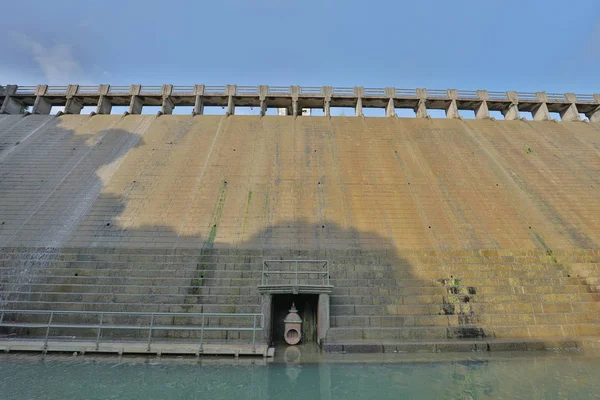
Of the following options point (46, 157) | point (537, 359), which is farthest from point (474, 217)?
point (46, 157)

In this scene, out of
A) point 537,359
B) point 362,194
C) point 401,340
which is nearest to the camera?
point 537,359

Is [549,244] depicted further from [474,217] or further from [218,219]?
[218,219]

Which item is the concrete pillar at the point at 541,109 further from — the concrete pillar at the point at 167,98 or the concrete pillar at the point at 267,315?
the concrete pillar at the point at 167,98

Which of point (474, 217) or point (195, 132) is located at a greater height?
point (195, 132)

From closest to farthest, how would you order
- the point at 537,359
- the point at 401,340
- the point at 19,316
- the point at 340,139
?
the point at 537,359 < the point at 401,340 < the point at 19,316 < the point at 340,139


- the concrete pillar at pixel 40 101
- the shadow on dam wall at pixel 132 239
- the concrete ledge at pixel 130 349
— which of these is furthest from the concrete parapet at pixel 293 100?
the concrete ledge at pixel 130 349

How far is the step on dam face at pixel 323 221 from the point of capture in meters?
9.91

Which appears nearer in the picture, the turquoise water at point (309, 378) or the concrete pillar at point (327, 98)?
the turquoise water at point (309, 378)

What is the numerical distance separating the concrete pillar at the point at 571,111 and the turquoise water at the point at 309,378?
26393mm

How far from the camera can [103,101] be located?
24891 millimetres

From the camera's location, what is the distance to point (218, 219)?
13664mm

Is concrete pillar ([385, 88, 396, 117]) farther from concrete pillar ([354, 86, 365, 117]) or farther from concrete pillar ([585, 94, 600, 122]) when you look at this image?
concrete pillar ([585, 94, 600, 122])

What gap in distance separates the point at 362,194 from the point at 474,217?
205 inches

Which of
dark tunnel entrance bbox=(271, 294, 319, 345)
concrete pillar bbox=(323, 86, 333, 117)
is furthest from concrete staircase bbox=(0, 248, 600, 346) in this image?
concrete pillar bbox=(323, 86, 333, 117)
